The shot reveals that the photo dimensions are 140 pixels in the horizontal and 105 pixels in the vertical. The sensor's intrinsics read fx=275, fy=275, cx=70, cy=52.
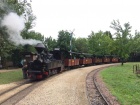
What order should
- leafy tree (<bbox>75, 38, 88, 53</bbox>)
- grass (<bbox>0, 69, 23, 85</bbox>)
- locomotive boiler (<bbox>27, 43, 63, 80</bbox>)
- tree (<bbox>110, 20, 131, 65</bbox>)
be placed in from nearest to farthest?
grass (<bbox>0, 69, 23, 85</bbox>) → locomotive boiler (<bbox>27, 43, 63, 80</bbox>) → tree (<bbox>110, 20, 131, 65</bbox>) → leafy tree (<bbox>75, 38, 88, 53</bbox>)

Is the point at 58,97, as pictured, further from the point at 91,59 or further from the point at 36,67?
the point at 91,59

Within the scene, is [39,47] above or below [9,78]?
above

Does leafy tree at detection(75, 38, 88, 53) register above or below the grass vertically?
above

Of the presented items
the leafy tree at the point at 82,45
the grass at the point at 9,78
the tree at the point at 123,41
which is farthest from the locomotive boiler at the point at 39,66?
the leafy tree at the point at 82,45

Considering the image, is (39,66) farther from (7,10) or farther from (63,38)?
(63,38)

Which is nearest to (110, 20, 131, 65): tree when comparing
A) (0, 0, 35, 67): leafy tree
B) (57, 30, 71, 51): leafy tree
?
(57, 30, 71, 51): leafy tree

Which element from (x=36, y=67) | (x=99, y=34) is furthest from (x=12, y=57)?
(x=99, y=34)

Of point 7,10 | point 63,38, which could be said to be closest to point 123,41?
point 63,38

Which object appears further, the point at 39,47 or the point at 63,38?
the point at 63,38

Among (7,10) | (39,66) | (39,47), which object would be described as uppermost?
(7,10)

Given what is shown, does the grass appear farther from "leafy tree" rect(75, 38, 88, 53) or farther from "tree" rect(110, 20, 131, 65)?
"leafy tree" rect(75, 38, 88, 53)

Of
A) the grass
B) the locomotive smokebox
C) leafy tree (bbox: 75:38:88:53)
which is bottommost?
the grass

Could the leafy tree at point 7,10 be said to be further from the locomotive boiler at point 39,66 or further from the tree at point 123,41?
the tree at point 123,41

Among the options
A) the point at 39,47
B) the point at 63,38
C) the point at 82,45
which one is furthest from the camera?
the point at 82,45
